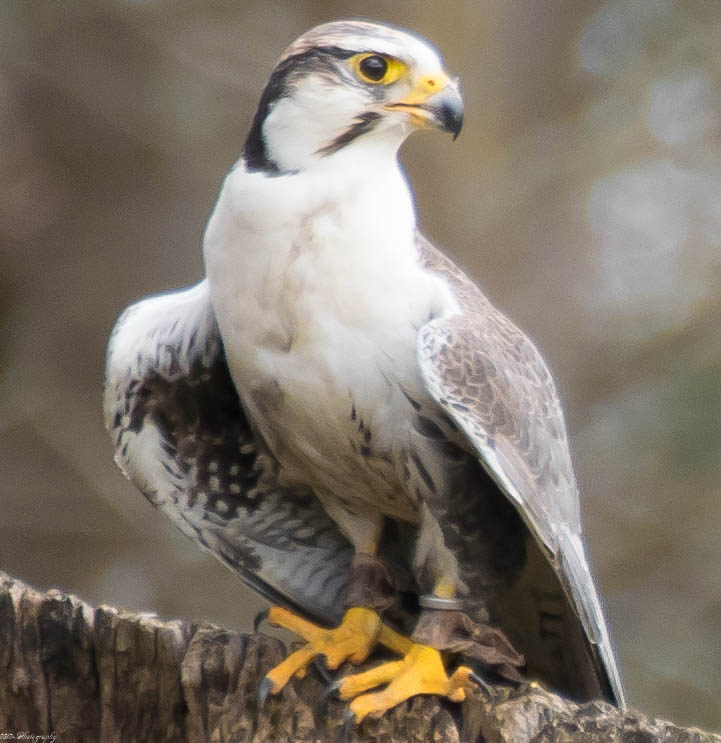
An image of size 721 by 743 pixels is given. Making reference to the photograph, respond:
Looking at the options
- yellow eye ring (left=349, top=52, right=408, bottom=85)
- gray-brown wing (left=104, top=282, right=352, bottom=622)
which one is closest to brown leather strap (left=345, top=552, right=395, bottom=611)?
gray-brown wing (left=104, top=282, right=352, bottom=622)

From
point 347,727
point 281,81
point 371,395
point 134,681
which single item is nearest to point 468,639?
point 347,727

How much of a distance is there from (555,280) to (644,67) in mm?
951

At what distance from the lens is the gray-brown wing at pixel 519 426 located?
2117mm

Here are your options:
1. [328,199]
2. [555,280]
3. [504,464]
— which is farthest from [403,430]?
[555,280]

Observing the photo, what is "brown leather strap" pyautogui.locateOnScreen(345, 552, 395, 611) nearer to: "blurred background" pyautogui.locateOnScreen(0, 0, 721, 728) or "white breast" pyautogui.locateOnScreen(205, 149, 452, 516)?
"white breast" pyautogui.locateOnScreen(205, 149, 452, 516)

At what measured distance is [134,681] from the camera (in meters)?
2.26

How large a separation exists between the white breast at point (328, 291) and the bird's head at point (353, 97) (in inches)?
2.0

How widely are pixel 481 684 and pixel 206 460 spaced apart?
72cm

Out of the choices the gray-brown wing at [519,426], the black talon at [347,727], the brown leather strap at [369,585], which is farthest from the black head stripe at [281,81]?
the black talon at [347,727]

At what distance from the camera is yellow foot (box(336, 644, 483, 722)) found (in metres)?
2.12

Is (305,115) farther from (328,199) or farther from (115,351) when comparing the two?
(115,351)

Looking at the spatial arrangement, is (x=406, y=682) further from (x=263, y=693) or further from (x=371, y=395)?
(x=371, y=395)

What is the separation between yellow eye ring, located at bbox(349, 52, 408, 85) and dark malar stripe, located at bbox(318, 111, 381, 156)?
2.1 inches

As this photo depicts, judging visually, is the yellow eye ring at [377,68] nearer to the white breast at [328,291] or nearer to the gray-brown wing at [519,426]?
the white breast at [328,291]
